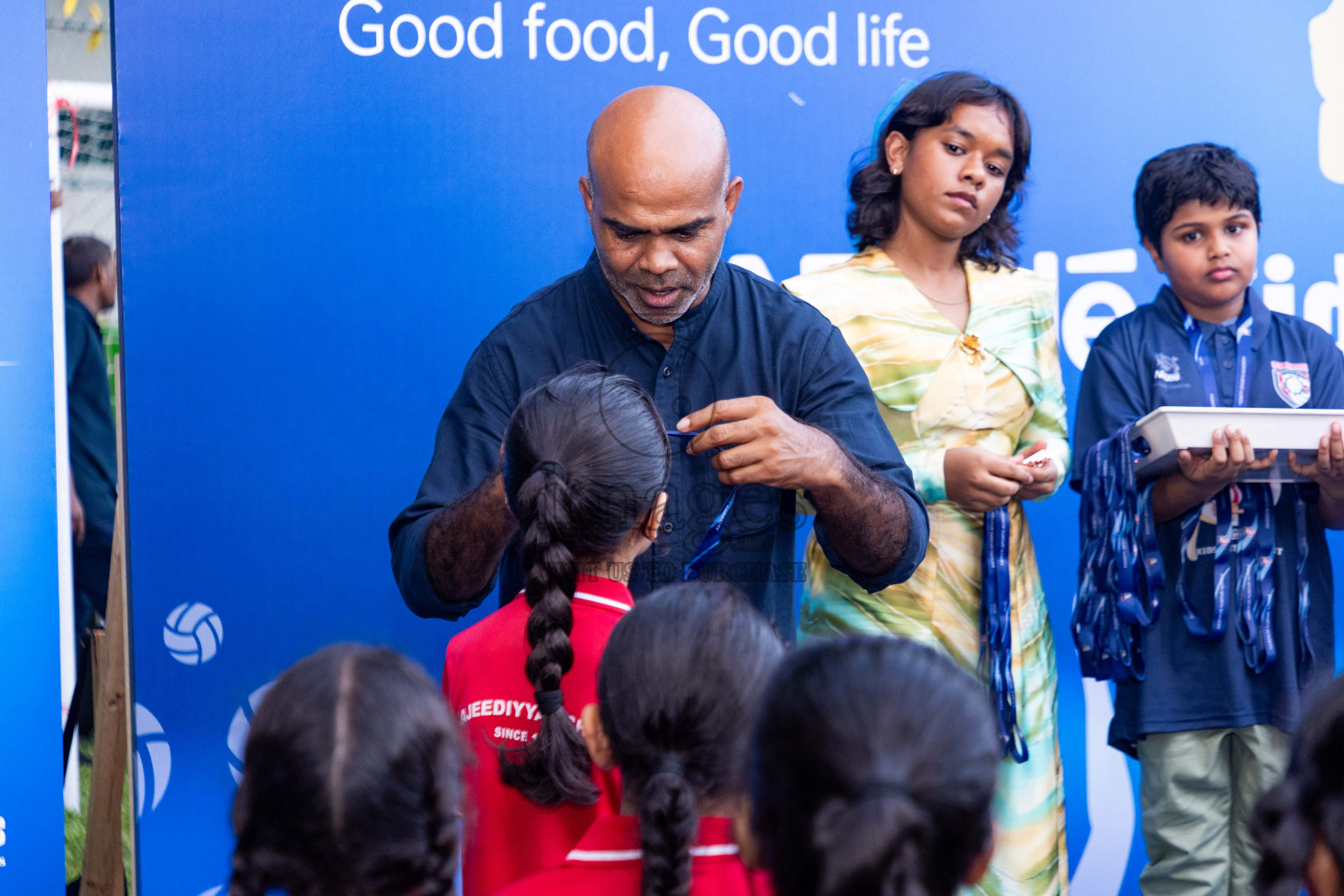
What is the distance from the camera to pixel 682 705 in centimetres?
133

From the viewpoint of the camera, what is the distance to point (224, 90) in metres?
2.75

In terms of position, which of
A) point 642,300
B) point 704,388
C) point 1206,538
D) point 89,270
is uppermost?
point 89,270

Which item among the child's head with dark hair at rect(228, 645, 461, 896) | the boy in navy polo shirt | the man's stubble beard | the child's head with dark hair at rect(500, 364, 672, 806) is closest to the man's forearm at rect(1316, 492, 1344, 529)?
the boy in navy polo shirt

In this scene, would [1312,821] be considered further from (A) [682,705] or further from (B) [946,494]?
(B) [946,494]

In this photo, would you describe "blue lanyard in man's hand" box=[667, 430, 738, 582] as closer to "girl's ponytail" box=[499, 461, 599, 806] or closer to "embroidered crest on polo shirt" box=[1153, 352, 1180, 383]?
"girl's ponytail" box=[499, 461, 599, 806]

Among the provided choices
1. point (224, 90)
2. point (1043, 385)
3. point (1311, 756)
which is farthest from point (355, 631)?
point (1311, 756)

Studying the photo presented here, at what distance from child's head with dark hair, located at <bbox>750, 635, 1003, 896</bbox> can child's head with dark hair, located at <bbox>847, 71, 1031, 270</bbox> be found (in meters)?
1.84

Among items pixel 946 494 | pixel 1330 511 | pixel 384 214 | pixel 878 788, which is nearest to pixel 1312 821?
pixel 878 788

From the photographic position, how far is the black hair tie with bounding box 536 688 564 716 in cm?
160

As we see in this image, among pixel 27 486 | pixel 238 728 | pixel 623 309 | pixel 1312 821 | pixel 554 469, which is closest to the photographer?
pixel 1312 821

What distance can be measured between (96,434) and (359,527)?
602mm

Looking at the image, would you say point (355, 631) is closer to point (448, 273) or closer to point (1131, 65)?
point (448, 273)

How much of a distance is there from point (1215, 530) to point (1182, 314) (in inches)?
20.2

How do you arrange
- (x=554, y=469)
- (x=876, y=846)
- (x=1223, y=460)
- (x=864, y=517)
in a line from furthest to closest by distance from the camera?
(x=1223, y=460) < (x=864, y=517) < (x=554, y=469) < (x=876, y=846)
